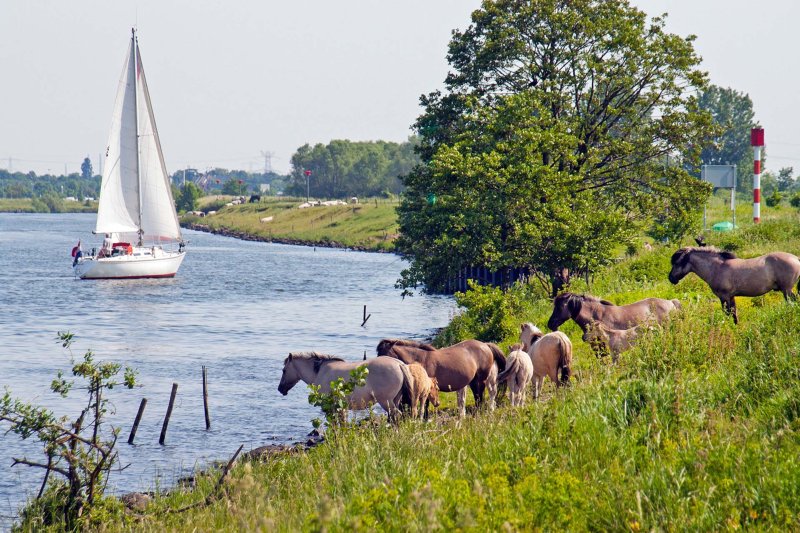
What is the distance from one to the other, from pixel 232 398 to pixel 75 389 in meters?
5.94

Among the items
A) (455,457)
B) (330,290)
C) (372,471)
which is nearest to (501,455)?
(455,457)

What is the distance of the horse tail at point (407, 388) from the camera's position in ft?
59.0

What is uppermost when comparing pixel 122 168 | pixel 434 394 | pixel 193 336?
pixel 122 168

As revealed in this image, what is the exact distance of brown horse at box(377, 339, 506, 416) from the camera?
1995 centimetres

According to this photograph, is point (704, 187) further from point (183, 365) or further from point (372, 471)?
point (372, 471)

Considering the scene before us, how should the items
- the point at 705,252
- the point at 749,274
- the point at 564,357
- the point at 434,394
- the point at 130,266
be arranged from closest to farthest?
the point at 434,394, the point at 564,357, the point at 749,274, the point at 705,252, the point at 130,266

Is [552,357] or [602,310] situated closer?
[552,357]

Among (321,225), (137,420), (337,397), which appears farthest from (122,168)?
(321,225)

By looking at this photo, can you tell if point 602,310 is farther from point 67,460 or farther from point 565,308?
point 67,460

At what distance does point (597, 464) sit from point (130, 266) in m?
77.6

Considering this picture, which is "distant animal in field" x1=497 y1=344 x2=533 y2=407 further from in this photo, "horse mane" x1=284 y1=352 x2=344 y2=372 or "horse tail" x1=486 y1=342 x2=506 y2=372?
"horse mane" x1=284 y1=352 x2=344 y2=372

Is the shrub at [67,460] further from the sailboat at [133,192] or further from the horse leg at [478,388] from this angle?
the sailboat at [133,192]

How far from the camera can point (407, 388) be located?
18031 mm

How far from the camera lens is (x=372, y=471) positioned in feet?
36.7
